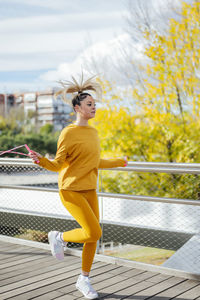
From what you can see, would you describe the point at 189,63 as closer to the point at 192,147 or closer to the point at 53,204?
the point at 192,147

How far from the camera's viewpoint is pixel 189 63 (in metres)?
9.10

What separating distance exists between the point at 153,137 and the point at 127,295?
21.6 feet

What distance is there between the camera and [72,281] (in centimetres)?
367

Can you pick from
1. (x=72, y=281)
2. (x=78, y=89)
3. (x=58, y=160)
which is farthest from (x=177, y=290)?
(x=78, y=89)

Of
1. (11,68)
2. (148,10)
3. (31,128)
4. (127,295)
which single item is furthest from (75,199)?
(11,68)

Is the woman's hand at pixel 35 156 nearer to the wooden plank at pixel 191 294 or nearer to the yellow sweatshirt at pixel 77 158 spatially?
the yellow sweatshirt at pixel 77 158

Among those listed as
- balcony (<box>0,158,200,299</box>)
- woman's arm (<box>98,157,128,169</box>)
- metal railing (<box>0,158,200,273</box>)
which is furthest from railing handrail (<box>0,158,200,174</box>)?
metal railing (<box>0,158,200,273</box>)

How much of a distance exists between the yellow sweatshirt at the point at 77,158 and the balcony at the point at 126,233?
845 millimetres

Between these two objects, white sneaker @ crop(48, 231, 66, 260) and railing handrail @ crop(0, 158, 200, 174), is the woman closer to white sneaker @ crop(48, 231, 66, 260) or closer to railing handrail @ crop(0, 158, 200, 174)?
white sneaker @ crop(48, 231, 66, 260)

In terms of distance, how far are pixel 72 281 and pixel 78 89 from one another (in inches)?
64.0

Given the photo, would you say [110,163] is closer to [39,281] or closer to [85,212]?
[85,212]

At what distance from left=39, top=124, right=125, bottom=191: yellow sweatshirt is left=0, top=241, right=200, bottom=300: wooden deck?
889 mm

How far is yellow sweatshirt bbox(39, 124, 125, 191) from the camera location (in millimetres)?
3113

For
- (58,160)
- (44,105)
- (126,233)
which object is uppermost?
(44,105)
